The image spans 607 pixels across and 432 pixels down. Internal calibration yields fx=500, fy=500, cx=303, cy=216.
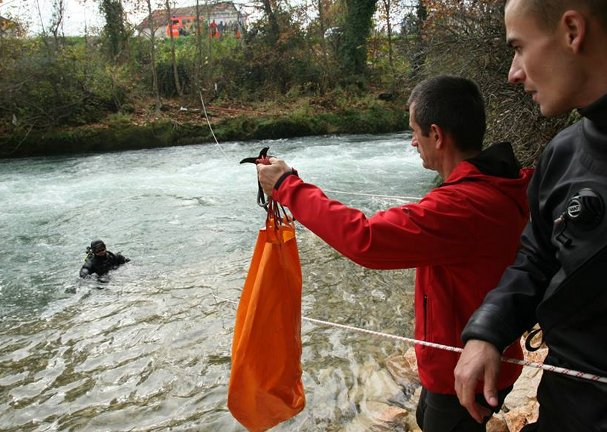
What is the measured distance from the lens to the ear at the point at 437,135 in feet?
6.10

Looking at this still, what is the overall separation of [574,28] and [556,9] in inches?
2.4

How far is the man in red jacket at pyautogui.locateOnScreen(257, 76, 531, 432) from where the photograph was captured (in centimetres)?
160

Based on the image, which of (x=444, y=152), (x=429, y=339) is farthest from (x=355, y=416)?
(x=444, y=152)

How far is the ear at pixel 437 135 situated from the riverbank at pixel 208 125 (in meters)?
15.7

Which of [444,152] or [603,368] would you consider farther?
[444,152]

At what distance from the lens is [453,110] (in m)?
1.83

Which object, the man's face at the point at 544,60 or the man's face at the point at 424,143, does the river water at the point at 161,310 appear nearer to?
the man's face at the point at 424,143

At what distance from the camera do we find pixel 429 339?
1.92 m

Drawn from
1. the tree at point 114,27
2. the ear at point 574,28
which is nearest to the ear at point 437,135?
the ear at point 574,28

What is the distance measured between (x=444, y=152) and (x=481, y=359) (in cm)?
88

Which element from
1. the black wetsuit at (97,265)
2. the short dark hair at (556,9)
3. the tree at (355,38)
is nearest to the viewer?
the short dark hair at (556,9)

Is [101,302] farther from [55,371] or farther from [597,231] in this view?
[597,231]

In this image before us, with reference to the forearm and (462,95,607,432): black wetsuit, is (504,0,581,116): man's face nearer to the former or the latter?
(462,95,607,432): black wetsuit

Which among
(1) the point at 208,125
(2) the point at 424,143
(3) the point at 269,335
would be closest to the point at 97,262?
(3) the point at 269,335
